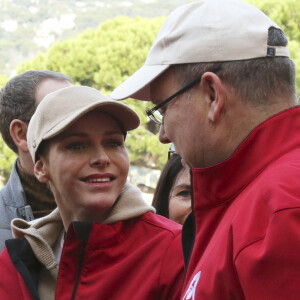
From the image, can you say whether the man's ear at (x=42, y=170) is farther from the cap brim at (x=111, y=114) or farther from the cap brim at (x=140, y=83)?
the cap brim at (x=140, y=83)

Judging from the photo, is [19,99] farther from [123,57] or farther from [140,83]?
[123,57]

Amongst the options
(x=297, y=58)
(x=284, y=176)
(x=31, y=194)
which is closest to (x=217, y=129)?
(x=284, y=176)

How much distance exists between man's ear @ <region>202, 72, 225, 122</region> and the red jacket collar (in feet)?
0.36

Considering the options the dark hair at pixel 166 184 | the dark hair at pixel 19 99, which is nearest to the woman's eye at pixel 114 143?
the dark hair at pixel 19 99

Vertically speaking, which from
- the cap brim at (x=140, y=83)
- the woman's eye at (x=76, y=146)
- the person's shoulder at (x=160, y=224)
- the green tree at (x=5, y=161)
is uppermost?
the cap brim at (x=140, y=83)

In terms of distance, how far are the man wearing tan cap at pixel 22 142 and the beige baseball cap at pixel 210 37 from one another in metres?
1.35

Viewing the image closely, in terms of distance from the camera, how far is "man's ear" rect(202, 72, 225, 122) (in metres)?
1.45

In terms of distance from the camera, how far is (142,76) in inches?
65.3

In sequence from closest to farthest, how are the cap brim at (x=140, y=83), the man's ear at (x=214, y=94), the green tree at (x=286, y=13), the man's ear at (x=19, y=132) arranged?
the man's ear at (x=214, y=94), the cap brim at (x=140, y=83), the man's ear at (x=19, y=132), the green tree at (x=286, y=13)

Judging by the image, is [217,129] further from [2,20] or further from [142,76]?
[2,20]

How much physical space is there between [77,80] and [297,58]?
6884 millimetres

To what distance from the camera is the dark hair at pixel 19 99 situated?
9.71ft

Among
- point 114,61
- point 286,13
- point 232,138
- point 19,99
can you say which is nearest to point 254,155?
point 232,138

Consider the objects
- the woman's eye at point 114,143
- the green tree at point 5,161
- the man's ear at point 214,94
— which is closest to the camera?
the man's ear at point 214,94
